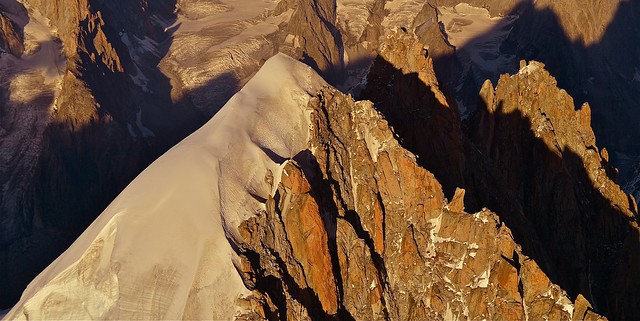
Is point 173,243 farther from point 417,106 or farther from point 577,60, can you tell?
point 577,60

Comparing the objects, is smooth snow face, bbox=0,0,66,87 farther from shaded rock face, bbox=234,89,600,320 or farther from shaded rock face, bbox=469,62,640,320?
shaded rock face, bbox=234,89,600,320

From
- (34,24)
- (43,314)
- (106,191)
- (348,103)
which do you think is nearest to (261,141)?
(348,103)

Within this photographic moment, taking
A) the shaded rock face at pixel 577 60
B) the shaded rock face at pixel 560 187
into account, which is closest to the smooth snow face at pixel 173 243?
the shaded rock face at pixel 560 187

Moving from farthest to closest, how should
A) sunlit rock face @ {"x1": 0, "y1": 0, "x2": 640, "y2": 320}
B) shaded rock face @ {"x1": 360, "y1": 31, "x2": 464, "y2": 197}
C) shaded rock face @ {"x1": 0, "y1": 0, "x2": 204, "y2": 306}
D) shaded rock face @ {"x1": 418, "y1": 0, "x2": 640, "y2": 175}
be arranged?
shaded rock face @ {"x1": 418, "y1": 0, "x2": 640, "y2": 175}
shaded rock face @ {"x1": 0, "y1": 0, "x2": 204, "y2": 306}
shaded rock face @ {"x1": 360, "y1": 31, "x2": 464, "y2": 197}
sunlit rock face @ {"x1": 0, "y1": 0, "x2": 640, "y2": 320}

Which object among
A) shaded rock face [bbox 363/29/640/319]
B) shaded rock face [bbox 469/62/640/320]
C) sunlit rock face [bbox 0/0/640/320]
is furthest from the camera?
shaded rock face [bbox 469/62/640/320]

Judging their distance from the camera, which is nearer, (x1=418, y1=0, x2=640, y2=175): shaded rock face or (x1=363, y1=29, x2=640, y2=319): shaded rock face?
(x1=363, y1=29, x2=640, y2=319): shaded rock face

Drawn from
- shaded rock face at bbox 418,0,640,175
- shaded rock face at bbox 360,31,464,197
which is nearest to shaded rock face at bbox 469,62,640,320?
shaded rock face at bbox 360,31,464,197

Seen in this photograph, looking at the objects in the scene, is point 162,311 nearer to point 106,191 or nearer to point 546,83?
point 546,83
